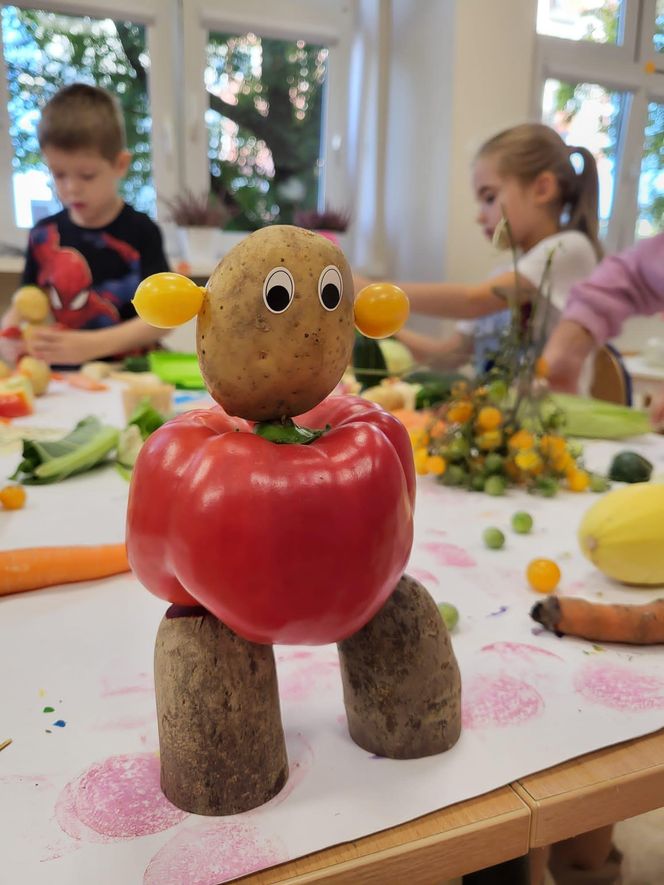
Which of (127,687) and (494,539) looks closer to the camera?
(127,687)

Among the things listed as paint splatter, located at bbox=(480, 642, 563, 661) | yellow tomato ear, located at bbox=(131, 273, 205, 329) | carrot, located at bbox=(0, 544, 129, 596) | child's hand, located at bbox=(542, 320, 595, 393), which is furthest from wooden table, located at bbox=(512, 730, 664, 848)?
child's hand, located at bbox=(542, 320, 595, 393)

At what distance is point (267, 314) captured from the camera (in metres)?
0.35

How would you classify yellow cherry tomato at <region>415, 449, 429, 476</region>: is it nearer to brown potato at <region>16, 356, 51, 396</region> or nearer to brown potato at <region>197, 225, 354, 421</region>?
brown potato at <region>197, 225, 354, 421</region>

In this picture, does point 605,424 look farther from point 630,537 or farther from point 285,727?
point 285,727

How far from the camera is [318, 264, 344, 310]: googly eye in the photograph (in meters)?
0.36

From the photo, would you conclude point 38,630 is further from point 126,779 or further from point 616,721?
point 616,721

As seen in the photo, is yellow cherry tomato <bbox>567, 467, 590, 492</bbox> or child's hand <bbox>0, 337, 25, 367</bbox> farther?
child's hand <bbox>0, 337, 25, 367</bbox>

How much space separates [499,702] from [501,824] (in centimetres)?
11

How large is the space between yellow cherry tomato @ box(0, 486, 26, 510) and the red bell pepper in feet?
1.70

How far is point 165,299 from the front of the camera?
350 mm

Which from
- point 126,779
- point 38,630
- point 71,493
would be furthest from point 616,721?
point 71,493

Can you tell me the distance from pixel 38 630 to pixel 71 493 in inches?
14.2

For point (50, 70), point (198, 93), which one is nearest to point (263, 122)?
point (198, 93)

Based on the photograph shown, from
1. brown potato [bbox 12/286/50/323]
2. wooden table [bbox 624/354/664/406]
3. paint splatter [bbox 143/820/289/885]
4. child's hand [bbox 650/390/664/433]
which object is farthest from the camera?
wooden table [bbox 624/354/664/406]
